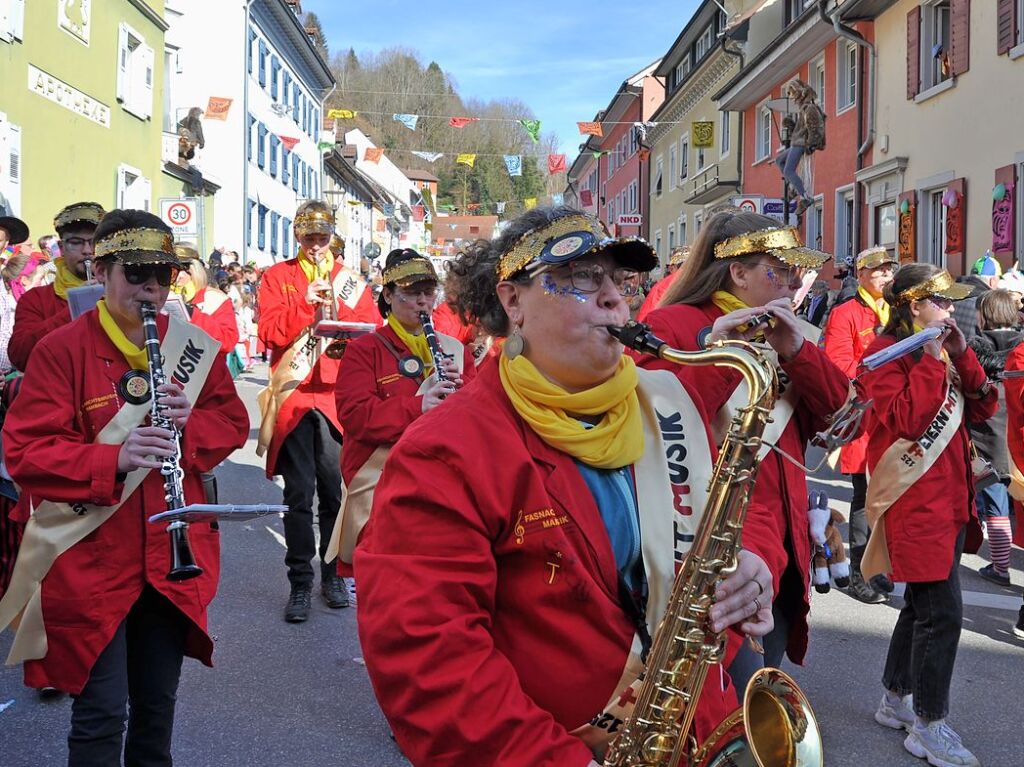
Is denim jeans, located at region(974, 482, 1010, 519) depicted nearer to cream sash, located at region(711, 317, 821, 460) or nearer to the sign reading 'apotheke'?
cream sash, located at region(711, 317, 821, 460)

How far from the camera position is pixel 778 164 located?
23531 millimetres

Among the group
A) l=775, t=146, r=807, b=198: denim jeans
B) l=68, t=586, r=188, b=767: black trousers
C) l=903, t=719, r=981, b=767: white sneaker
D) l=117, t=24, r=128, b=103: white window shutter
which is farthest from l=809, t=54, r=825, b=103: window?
l=68, t=586, r=188, b=767: black trousers

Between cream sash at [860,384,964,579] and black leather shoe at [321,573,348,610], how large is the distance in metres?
3.18

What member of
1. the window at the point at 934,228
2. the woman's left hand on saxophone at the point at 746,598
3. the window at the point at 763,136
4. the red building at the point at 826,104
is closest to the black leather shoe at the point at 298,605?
the woman's left hand on saxophone at the point at 746,598

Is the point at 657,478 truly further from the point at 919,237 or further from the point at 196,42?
the point at 196,42

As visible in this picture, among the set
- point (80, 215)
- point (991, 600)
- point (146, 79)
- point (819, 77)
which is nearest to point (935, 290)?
point (991, 600)

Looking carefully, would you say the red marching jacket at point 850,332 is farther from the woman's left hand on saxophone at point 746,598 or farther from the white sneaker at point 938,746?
the woman's left hand on saxophone at point 746,598

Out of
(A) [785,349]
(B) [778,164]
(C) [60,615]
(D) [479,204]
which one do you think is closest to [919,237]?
(B) [778,164]

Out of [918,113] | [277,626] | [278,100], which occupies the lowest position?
[277,626]

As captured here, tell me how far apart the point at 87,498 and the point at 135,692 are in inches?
25.1

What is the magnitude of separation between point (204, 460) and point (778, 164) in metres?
21.7

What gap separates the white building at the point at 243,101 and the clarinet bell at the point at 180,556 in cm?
2842

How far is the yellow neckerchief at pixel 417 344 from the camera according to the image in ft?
17.1

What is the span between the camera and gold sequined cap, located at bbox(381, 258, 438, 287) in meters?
5.12
